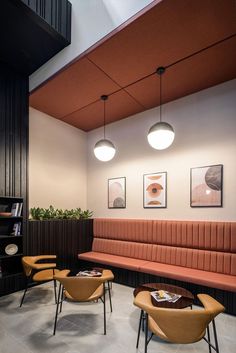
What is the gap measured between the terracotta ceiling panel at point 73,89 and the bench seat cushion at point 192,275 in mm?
3091

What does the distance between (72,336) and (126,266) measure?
1.44 metres

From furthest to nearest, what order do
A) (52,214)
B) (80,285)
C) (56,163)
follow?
(56,163) < (52,214) < (80,285)

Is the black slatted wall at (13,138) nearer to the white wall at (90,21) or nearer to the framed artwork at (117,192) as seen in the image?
the white wall at (90,21)

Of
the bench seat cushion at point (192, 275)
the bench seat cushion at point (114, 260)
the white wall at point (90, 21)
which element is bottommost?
the bench seat cushion at point (114, 260)

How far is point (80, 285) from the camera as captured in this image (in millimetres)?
2209

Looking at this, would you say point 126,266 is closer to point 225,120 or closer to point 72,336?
point 72,336

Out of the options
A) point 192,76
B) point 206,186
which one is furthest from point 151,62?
point 206,186

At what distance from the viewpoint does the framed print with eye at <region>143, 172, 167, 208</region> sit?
400 centimetres

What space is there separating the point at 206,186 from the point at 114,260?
2.11 m

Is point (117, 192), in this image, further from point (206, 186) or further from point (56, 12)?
point (56, 12)

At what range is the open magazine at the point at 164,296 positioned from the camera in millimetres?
2238

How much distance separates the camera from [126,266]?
138 inches

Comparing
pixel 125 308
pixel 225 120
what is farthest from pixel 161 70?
pixel 125 308

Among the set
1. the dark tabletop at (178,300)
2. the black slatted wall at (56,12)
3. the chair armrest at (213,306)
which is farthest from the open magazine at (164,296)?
the black slatted wall at (56,12)
